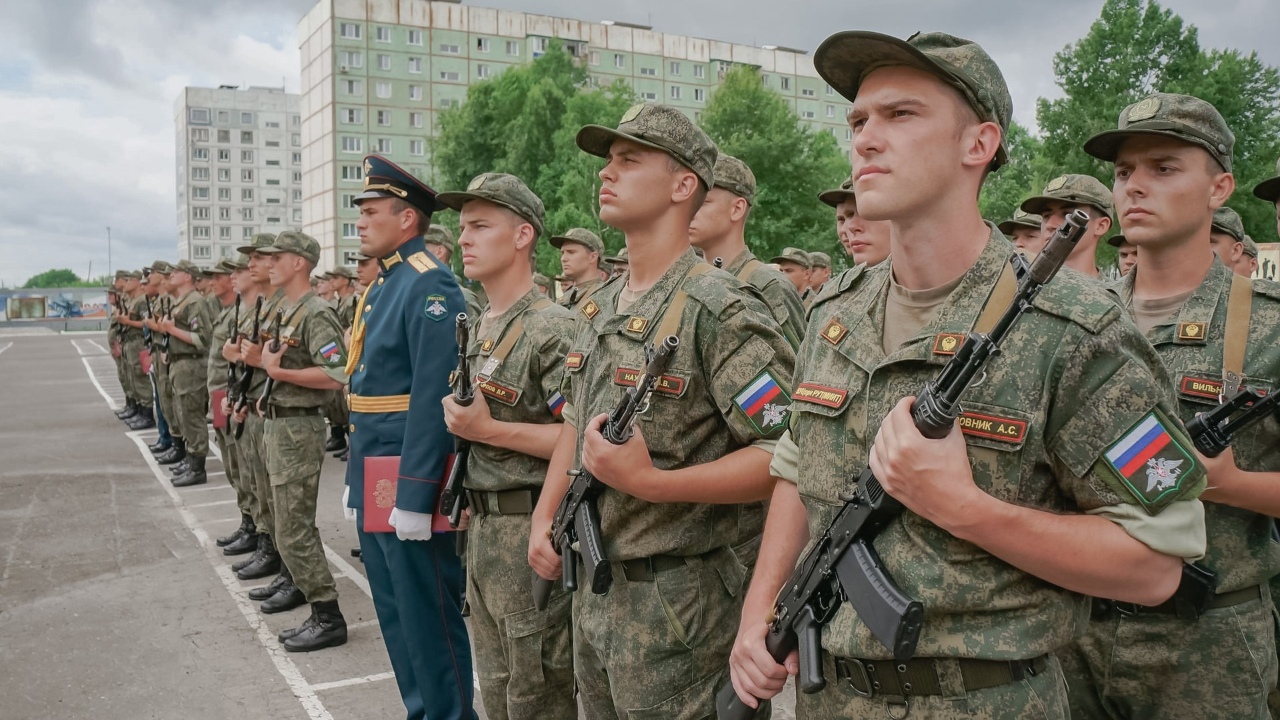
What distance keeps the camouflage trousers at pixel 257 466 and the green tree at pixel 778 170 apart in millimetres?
26319

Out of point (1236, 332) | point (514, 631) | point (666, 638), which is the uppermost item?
point (1236, 332)

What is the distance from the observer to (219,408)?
25.2 ft

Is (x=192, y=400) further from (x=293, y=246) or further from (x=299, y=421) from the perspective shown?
(x=299, y=421)

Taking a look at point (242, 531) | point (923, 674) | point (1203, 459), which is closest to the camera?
point (923, 674)

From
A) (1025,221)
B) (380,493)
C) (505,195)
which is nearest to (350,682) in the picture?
(380,493)

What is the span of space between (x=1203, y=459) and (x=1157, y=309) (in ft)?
2.14

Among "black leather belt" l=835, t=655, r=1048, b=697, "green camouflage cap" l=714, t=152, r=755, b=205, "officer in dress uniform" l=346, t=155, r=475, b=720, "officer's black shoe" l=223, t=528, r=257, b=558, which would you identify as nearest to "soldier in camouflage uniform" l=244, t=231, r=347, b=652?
"officer's black shoe" l=223, t=528, r=257, b=558

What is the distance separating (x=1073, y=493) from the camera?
5.65ft

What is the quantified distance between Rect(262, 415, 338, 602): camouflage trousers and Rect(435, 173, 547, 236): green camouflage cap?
2649mm

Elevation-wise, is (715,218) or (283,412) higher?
(715,218)

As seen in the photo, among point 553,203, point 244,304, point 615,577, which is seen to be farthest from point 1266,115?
point 615,577

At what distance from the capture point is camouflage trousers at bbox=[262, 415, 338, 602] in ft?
19.4

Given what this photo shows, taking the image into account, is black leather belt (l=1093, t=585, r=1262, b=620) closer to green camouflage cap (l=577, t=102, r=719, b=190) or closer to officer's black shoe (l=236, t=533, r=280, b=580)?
green camouflage cap (l=577, t=102, r=719, b=190)

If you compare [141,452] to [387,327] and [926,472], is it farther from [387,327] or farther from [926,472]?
[926,472]
